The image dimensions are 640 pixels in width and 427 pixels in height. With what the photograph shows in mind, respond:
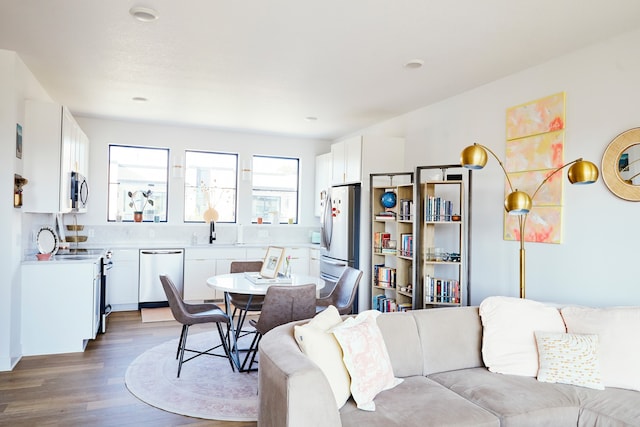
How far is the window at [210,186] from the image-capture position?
22.6 ft

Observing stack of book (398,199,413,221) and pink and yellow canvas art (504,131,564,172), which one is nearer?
pink and yellow canvas art (504,131,564,172)

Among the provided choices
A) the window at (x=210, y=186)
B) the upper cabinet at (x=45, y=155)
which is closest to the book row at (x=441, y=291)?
the upper cabinet at (x=45, y=155)

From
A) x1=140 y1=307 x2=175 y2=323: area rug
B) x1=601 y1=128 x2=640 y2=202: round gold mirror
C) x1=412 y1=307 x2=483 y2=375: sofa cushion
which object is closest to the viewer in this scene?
x1=412 y1=307 x2=483 y2=375: sofa cushion

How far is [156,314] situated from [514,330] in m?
4.69

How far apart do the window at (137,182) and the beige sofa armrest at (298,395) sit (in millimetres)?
5285

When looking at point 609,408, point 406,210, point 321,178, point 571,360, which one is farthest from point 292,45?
→ point 321,178

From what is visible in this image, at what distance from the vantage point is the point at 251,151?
718 cm

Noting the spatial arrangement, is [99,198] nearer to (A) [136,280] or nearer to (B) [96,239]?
(B) [96,239]

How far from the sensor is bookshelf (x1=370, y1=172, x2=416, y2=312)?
465 centimetres

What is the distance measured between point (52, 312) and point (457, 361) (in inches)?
146

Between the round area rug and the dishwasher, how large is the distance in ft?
6.61

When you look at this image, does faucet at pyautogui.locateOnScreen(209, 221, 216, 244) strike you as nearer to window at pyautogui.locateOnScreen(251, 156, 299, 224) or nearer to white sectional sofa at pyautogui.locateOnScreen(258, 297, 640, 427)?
window at pyautogui.locateOnScreen(251, 156, 299, 224)

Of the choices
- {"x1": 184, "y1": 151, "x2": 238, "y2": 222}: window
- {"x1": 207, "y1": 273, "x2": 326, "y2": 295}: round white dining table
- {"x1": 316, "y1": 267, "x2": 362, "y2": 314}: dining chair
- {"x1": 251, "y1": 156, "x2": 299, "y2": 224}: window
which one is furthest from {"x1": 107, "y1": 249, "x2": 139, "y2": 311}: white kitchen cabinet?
{"x1": 316, "y1": 267, "x2": 362, "y2": 314}: dining chair

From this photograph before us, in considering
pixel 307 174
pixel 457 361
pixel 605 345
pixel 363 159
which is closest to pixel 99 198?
pixel 307 174
